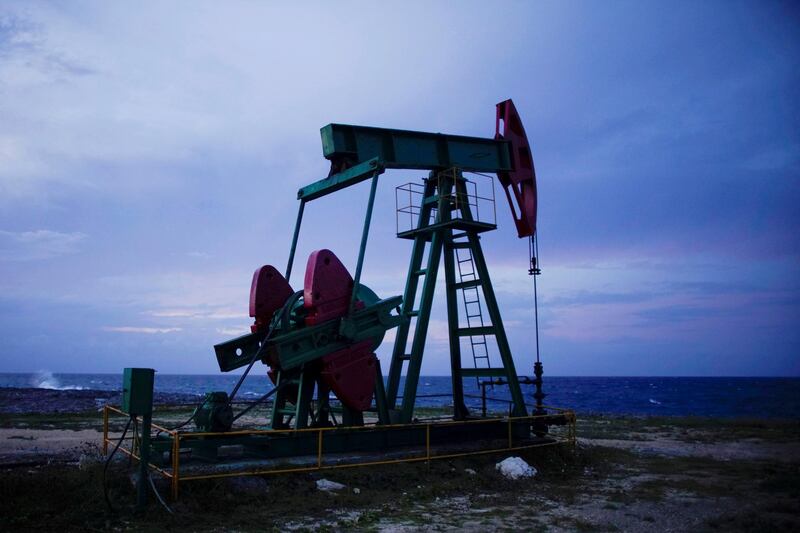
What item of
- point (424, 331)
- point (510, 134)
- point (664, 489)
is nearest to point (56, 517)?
point (424, 331)

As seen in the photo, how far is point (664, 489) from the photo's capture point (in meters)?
9.35

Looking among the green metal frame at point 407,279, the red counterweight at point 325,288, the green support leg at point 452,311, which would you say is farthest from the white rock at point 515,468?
the red counterweight at point 325,288

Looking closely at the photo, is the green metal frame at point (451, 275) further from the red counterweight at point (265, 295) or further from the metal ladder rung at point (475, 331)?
the red counterweight at point (265, 295)

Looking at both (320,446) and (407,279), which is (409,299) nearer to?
(407,279)

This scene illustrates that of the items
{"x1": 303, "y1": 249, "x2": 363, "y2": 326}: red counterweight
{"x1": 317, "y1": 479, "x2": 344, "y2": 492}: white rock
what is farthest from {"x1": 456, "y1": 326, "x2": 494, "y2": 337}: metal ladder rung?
{"x1": 317, "y1": 479, "x2": 344, "y2": 492}: white rock

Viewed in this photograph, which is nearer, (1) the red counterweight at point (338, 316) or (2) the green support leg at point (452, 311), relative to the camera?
(1) the red counterweight at point (338, 316)

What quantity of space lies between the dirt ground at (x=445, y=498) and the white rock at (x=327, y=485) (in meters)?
0.13

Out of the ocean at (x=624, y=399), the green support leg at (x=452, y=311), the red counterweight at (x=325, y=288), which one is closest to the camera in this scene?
the red counterweight at (x=325, y=288)

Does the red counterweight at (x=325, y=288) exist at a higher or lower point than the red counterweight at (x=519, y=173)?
lower

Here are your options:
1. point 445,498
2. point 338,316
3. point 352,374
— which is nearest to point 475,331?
point 352,374

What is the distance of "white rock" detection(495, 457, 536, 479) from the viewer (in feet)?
32.0

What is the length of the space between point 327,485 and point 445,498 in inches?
64.4

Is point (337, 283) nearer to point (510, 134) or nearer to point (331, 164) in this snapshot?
point (331, 164)

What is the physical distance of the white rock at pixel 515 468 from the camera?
9766 mm
